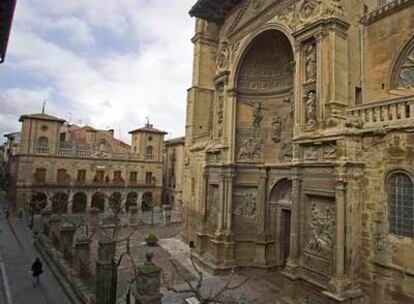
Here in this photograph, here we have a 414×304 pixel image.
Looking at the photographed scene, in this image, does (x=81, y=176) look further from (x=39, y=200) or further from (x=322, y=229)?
(x=322, y=229)

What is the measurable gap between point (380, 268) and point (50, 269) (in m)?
13.8

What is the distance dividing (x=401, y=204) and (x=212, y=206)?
10096 mm

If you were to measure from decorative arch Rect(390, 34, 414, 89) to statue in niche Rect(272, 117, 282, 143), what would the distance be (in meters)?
5.96

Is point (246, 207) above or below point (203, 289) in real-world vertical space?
above

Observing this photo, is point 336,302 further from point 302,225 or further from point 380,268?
point 302,225

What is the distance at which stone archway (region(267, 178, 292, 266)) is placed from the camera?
51.0ft

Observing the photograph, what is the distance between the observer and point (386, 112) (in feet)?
30.5

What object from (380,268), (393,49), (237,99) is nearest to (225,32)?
(237,99)

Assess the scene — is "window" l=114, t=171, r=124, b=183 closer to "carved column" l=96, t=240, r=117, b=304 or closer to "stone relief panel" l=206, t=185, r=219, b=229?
"stone relief panel" l=206, t=185, r=219, b=229

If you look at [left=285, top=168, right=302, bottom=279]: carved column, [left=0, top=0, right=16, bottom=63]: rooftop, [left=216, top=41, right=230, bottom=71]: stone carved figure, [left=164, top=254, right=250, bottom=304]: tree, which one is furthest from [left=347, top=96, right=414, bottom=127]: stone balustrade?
[left=0, top=0, right=16, bottom=63]: rooftop

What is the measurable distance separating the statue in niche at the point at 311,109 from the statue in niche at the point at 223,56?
6.66 meters

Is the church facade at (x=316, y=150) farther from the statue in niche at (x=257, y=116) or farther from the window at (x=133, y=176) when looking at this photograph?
the window at (x=133, y=176)

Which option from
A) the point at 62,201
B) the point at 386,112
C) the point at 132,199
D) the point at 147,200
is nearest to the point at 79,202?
the point at 62,201

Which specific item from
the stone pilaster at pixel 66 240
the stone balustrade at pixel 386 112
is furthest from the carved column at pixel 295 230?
the stone pilaster at pixel 66 240
